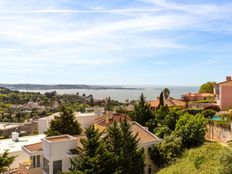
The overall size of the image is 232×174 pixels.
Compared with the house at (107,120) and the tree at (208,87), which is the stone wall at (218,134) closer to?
the house at (107,120)

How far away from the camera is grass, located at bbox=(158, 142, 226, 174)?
21.2 m

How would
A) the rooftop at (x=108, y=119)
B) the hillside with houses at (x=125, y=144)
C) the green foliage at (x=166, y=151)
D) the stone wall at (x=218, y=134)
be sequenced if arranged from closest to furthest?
the hillside with houses at (x=125, y=144) → the green foliage at (x=166, y=151) → the stone wall at (x=218, y=134) → the rooftop at (x=108, y=119)

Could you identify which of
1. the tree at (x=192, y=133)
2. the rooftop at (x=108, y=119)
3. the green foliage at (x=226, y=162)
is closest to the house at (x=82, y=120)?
the rooftop at (x=108, y=119)

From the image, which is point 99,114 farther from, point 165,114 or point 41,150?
point 41,150

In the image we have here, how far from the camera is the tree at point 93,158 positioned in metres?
22.2

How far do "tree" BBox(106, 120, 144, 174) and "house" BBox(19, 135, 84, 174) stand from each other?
Result: 130 inches

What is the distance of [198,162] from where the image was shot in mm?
22469

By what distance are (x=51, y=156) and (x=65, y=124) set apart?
8.80 meters

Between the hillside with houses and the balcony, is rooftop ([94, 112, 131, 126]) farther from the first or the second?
the balcony

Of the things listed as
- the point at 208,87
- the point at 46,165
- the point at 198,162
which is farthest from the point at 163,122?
the point at 208,87

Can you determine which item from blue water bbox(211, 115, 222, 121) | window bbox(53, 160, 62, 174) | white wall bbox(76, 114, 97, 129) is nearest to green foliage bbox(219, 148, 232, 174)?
window bbox(53, 160, 62, 174)

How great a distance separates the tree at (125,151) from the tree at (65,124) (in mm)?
8670

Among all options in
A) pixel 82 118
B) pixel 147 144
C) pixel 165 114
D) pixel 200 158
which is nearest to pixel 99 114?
pixel 82 118

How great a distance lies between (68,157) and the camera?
24641 mm
